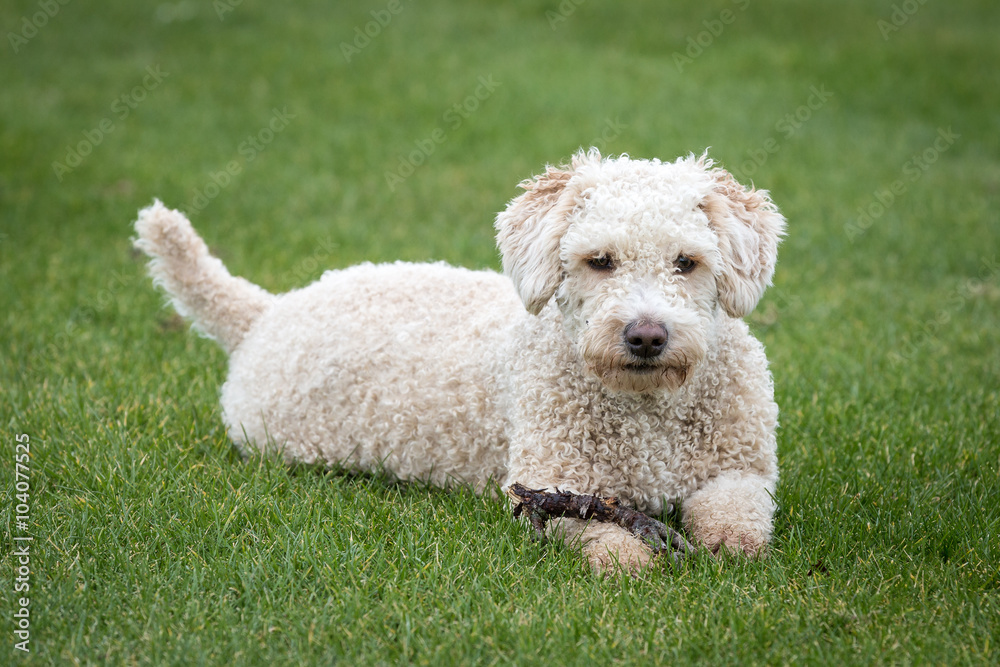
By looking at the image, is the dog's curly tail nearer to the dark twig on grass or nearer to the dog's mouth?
the dark twig on grass

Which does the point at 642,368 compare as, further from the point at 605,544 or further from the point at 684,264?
the point at 605,544

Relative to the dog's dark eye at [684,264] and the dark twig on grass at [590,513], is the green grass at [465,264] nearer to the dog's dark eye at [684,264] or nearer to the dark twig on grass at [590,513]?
the dark twig on grass at [590,513]

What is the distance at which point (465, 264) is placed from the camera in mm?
7316

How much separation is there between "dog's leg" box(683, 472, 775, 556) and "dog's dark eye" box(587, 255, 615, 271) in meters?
0.91

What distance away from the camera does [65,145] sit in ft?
34.2

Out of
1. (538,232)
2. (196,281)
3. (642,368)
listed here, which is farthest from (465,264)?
(642,368)

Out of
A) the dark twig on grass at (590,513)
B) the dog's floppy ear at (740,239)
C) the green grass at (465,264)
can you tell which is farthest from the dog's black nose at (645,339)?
the green grass at (465,264)

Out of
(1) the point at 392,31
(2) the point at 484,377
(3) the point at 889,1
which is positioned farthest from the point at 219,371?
(3) the point at 889,1

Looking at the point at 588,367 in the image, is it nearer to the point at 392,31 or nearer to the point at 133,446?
the point at 133,446

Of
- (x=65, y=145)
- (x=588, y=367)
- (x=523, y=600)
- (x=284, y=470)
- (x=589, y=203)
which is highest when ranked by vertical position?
(x=589, y=203)

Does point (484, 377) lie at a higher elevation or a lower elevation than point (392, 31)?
higher

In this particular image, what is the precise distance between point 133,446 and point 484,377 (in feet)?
5.23

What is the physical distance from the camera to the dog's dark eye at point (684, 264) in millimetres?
3307

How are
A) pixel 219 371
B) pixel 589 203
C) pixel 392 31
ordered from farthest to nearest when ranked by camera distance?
pixel 392 31, pixel 219 371, pixel 589 203
